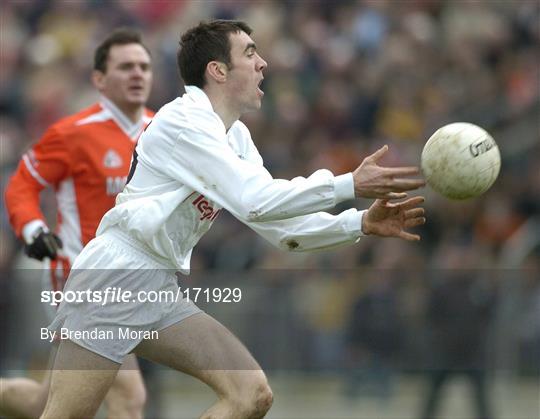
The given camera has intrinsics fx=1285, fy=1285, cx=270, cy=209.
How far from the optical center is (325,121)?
13406mm

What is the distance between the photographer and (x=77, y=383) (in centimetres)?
595

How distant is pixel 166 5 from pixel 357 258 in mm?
5466

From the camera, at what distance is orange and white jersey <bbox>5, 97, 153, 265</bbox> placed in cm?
784

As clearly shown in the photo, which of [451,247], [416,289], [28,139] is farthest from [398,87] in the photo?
[28,139]

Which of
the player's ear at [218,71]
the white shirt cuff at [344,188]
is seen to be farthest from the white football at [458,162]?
the player's ear at [218,71]

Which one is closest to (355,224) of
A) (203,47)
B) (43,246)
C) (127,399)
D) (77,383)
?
(203,47)

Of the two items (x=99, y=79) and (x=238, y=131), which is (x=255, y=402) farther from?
(x=99, y=79)

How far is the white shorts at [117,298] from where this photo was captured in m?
6.04

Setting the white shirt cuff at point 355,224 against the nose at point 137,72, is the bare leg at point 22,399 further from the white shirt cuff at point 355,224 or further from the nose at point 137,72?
the white shirt cuff at point 355,224

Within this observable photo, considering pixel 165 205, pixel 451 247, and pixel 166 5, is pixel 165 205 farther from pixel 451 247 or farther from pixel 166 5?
pixel 166 5

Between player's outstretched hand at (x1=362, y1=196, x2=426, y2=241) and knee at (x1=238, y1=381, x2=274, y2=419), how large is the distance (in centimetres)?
89

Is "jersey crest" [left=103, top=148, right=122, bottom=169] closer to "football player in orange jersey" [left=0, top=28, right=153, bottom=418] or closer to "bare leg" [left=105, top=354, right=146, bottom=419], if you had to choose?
"football player in orange jersey" [left=0, top=28, right=153, bottom=418]

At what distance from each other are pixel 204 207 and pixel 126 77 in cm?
213

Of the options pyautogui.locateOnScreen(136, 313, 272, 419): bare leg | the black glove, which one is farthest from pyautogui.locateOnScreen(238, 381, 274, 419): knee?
the black glove
